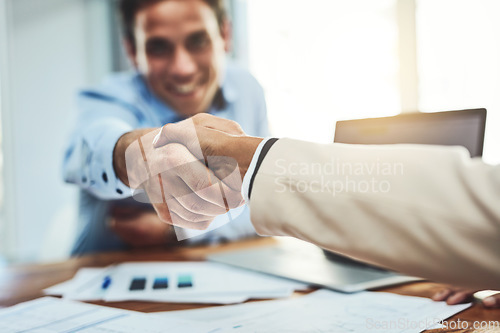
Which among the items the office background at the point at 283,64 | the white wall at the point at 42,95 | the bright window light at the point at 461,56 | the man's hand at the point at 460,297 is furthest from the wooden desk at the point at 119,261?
the white wall at the point at 42,95

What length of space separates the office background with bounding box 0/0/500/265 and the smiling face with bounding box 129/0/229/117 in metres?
0.27

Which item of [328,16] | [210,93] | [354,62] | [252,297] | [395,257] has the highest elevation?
[328,16]

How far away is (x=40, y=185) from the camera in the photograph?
2021mm

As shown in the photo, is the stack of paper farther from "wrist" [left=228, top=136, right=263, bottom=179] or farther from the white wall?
the white wall

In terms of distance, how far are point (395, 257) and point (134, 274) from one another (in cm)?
45

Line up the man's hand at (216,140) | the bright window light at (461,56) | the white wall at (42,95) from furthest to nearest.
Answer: the white wall at (42,95), the bright window light at (461,56), the man's hand at (216,140)

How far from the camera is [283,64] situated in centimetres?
168

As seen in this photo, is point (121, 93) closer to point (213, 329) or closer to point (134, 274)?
point (134, 274)

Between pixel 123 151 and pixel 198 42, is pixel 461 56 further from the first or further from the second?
pixel 123 151

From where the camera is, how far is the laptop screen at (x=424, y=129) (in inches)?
23.7

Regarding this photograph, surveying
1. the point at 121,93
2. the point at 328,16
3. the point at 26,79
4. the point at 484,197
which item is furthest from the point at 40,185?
the point at 484,197

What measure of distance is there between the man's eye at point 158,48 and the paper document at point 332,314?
0.81 meters

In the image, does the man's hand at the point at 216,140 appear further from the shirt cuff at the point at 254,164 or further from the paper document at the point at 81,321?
the paper document at the point at 81,321

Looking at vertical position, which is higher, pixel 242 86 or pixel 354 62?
pixel 354 62
